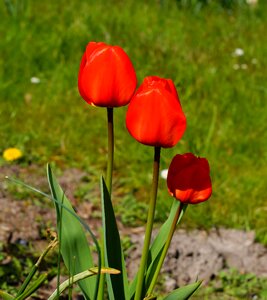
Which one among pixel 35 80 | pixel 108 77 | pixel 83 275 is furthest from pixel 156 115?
pixel 35 80

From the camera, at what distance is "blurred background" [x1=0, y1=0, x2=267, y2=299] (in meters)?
3.03

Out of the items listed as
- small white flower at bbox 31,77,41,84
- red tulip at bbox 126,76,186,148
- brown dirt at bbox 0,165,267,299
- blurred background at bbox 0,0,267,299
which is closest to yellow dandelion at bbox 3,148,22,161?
blurred background at bbox 0,0,267,299

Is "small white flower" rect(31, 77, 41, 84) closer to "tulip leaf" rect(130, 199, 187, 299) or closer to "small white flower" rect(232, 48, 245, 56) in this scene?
"small white flower" rect(232, 48, 245, 56)

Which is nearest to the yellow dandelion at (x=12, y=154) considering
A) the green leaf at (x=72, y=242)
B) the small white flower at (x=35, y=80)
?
the small white flower at (x=35, y=80)

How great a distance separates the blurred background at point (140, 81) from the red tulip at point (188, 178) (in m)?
1.29

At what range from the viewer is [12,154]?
310 cm

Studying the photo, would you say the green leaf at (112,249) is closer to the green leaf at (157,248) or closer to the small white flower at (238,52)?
the green leaf at (157,248)

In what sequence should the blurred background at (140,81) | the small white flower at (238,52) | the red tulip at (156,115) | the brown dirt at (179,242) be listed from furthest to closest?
the small white flower at (238,52) → the blurred background at (140,81) → the brown dirt at (179,242) → the red tulip at (156,115)

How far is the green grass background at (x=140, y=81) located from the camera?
307cm

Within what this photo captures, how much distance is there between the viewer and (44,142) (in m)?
3.31

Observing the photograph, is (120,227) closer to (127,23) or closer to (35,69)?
(35,69)

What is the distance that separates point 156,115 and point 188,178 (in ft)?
0.63

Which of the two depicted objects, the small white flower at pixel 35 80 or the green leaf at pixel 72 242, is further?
the small white flower at pixel 35 80

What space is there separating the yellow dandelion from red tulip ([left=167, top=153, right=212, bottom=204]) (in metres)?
1.63
